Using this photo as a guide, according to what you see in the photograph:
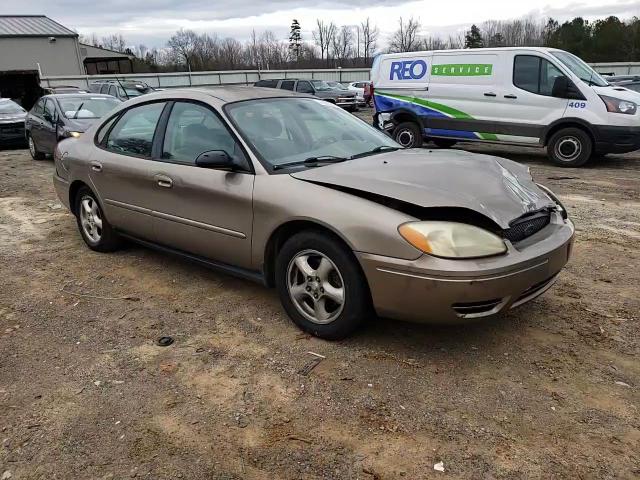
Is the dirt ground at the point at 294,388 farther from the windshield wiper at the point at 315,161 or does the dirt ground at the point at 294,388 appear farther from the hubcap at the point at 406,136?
the hubcap at the point at 406,136

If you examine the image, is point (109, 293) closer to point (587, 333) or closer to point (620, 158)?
point (587, 333)

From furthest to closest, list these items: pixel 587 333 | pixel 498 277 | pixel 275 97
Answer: pixel 275 97 → pixel 587 333 → pixel 498 277

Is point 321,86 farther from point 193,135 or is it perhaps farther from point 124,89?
point 193,135

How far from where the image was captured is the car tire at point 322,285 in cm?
310

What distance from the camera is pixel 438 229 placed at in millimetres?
2871

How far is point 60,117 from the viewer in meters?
11.0

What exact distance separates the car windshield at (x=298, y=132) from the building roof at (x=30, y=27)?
41000mm

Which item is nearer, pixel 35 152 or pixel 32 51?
pixel 35 152

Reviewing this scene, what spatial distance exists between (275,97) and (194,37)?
80.6m

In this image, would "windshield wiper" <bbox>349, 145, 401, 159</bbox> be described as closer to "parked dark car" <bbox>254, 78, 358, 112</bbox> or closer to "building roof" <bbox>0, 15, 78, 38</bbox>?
"parked dark car" <bbox>254, 78, 358, 112</bbox>

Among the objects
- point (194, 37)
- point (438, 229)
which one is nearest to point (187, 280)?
point (438, 229)

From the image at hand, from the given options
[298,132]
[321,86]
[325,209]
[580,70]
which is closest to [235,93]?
[298,132]

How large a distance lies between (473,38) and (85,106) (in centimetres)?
6989

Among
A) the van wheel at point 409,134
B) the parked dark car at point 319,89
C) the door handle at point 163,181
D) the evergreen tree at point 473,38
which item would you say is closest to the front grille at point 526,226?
the door handle at point 163,181
